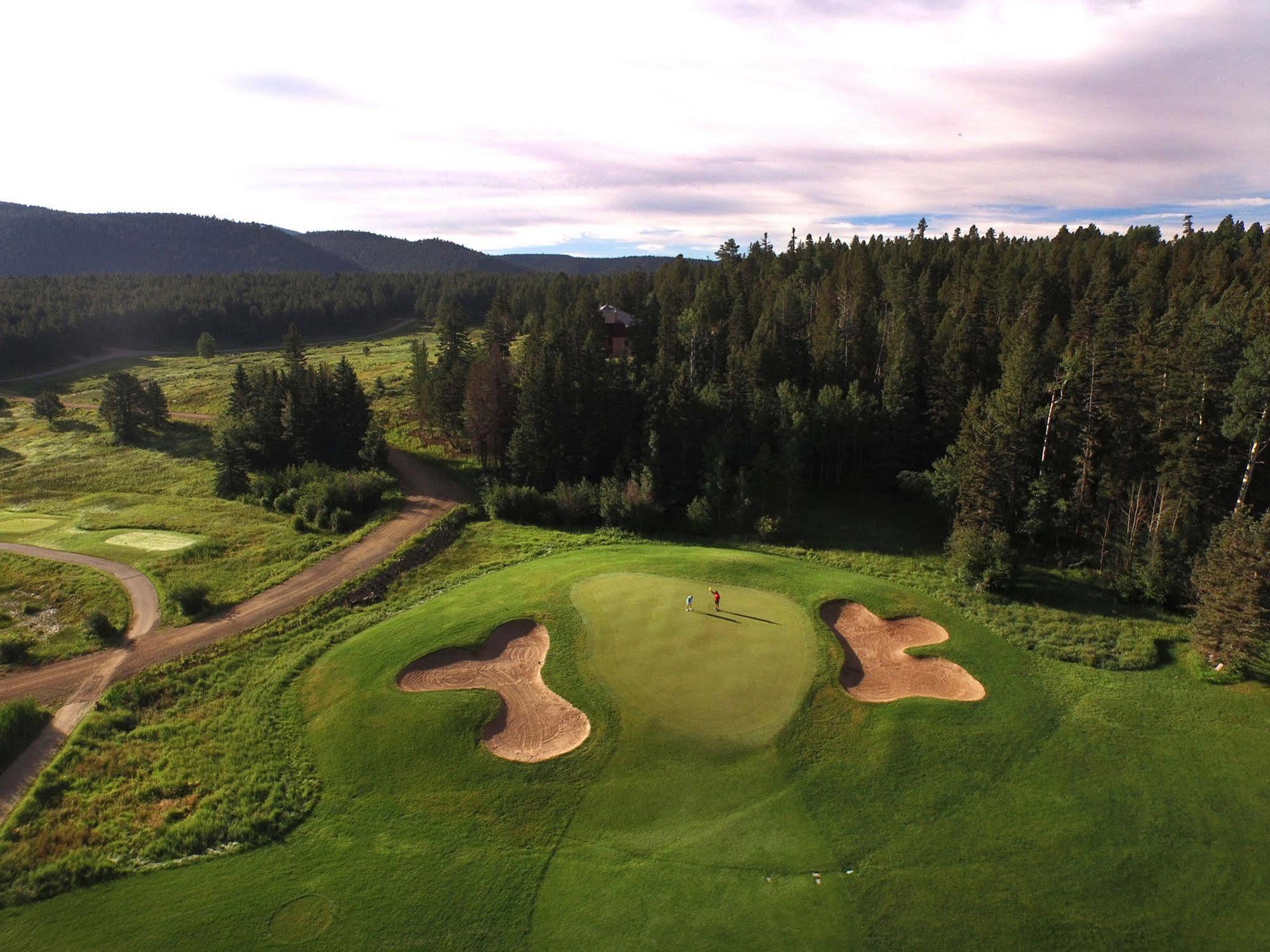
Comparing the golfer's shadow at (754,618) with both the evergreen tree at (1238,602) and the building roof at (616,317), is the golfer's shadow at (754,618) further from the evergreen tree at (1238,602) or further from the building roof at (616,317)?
the building roof at (616,317)

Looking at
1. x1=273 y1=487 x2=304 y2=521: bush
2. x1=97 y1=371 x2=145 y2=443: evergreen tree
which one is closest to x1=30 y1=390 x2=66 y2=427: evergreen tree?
x1=97 y1=371 x2=145 y2=443: evergreen tree

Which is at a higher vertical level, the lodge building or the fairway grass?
the lodge building

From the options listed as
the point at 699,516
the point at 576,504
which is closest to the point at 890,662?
the point at 699,516

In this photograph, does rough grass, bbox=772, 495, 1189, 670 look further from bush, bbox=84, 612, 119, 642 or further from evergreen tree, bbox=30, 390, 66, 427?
evergreen tree, bbox=30, 390, 66, 427

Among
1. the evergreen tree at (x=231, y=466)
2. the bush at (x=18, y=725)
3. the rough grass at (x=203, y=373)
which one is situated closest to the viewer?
the bush at (x=18, y=725)

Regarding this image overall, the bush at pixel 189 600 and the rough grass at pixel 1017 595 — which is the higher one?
the rough grass at pixel 1017 595

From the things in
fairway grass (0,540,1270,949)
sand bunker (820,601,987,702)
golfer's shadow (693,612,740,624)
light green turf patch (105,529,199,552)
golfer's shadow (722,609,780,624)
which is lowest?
light green turf patch (105,529,199,552)

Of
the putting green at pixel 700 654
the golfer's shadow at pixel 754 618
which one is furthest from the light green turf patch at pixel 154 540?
the golfer's shadow at pixel 754 618
